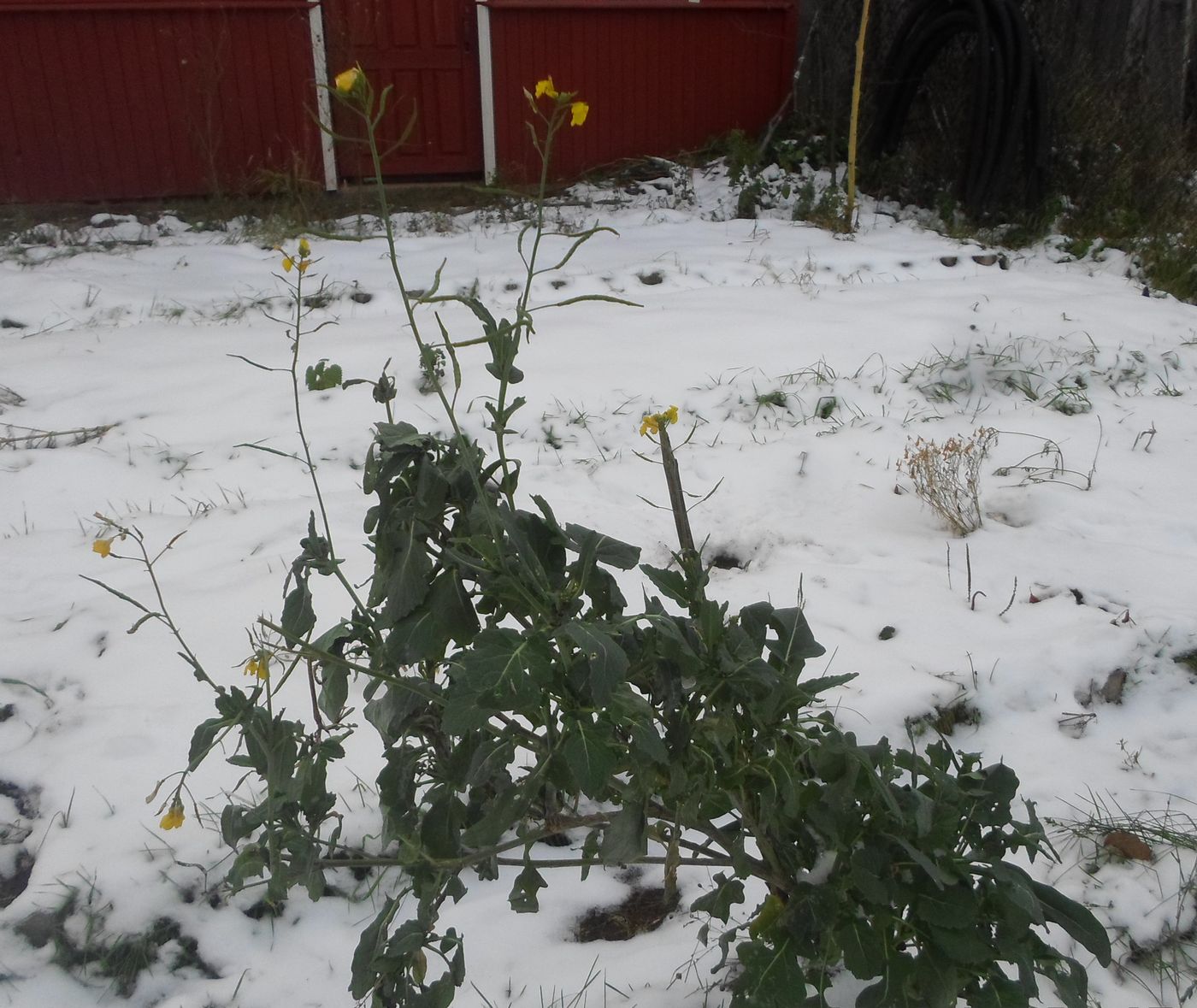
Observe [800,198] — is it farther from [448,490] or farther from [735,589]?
[448,490]

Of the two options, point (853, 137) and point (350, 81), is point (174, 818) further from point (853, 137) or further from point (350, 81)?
point (853, 137)

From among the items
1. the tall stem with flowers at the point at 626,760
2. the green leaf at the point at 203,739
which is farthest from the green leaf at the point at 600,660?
the green leaf at the point at 203,739

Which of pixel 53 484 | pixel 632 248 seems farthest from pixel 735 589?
pixel 632 248

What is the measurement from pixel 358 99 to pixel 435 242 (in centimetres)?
557

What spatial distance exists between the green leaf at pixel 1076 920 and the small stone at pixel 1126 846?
1.90 feet

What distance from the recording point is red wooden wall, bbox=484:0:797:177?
337 inches

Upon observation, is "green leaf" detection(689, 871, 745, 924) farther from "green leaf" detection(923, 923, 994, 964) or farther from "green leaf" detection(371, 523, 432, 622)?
"green leaf" detection(371, 523, 432, 622)

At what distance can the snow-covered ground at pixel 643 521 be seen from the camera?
1752 millimetres

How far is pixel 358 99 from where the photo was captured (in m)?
1.04

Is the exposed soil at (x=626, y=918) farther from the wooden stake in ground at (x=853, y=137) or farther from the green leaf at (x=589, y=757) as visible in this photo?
the wooden stake in ground at (x=853, y=137)

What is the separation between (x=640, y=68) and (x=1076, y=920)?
8829 mm

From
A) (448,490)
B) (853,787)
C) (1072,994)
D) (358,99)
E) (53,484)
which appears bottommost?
(53,484)

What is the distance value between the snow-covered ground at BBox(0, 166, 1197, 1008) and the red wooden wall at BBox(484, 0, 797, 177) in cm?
367

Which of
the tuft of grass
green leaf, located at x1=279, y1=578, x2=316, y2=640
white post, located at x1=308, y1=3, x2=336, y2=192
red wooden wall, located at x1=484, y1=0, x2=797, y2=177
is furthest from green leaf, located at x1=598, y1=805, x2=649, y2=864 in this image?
red wooden wall, located at x1=484, y1=0, x2=797, y2=177
